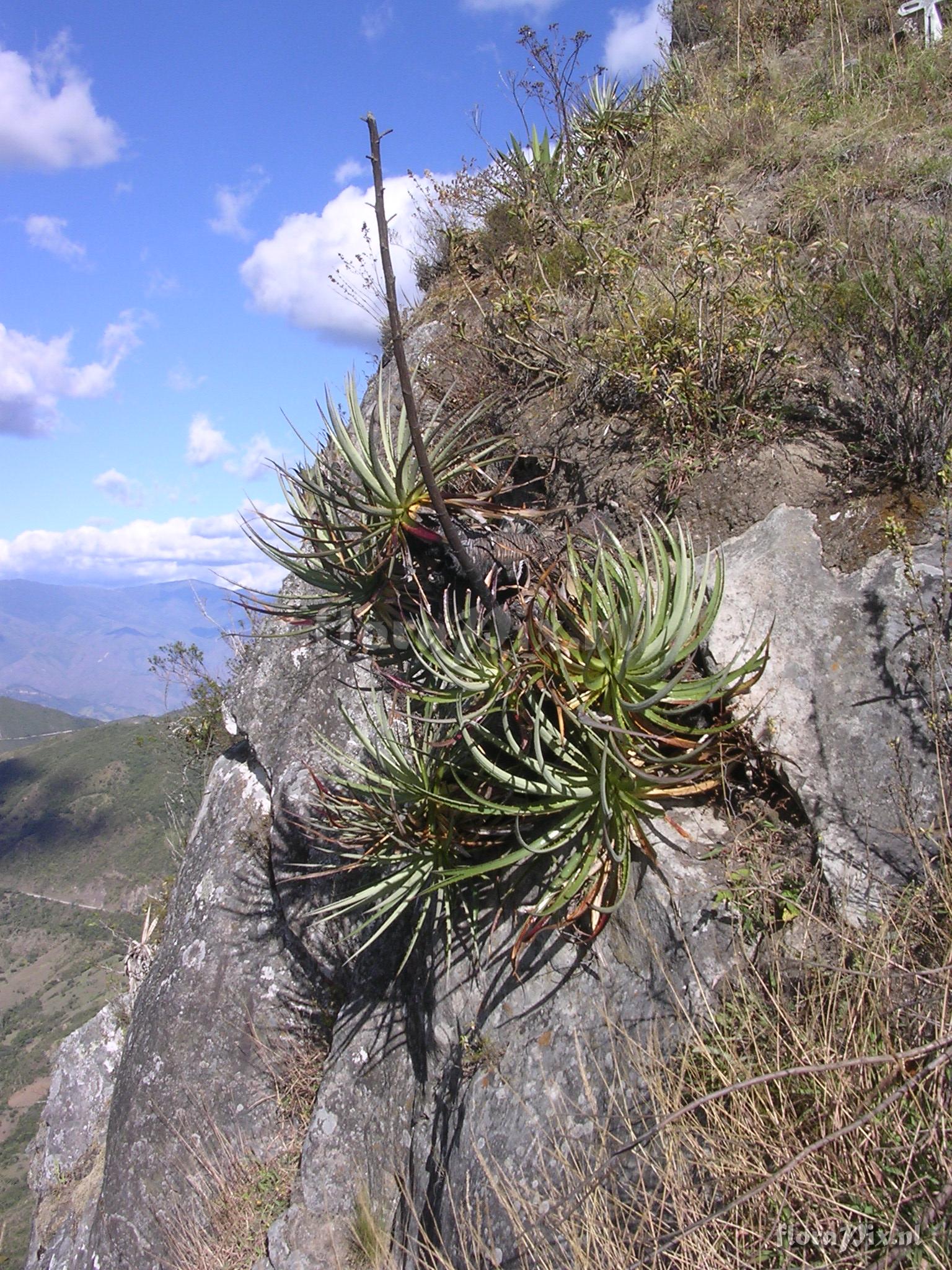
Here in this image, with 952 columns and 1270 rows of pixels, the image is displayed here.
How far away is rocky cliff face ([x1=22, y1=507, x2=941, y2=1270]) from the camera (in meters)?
3.08

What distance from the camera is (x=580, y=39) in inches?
262

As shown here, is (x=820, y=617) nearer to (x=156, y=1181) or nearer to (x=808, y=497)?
(x=808, y=497)

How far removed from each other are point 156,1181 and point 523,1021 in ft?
12.1

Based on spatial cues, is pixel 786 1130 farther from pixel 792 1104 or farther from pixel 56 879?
pixel 56 879

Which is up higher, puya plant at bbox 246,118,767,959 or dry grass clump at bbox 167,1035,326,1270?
puya plant at bbox 246,118,767,959

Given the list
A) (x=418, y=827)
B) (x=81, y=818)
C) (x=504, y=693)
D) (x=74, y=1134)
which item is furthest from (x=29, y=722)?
(x=504, y=693)

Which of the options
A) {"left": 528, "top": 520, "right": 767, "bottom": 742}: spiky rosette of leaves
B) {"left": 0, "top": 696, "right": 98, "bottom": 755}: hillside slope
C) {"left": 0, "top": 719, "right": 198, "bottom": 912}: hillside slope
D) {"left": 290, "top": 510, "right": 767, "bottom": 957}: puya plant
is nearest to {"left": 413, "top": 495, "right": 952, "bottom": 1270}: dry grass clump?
{"left": 290, "top": 510, "right": 767, "bottom": 957}: puya plant

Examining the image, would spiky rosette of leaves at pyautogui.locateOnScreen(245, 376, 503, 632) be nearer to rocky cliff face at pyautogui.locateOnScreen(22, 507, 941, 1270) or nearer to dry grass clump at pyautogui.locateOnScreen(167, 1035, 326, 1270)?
rocky cliff face at pyautogui.locateOnScreen(22, 507, 941, 1270)

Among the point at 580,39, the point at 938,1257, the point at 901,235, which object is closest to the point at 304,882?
the point at 938,1257

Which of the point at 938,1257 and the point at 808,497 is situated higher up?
the point at 808,497

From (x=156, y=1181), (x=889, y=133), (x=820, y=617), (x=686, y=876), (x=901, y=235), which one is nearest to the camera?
(x=686, y=876)

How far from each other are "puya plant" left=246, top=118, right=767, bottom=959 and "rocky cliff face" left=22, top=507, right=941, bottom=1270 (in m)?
0.26

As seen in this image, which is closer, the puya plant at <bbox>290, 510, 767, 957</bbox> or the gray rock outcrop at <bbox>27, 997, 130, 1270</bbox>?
the puya plant at <bbox>290, 510, 767, 957</bbox>

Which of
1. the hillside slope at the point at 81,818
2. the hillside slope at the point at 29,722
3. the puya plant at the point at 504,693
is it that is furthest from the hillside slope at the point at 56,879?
the puya plant at the point at 504,693
